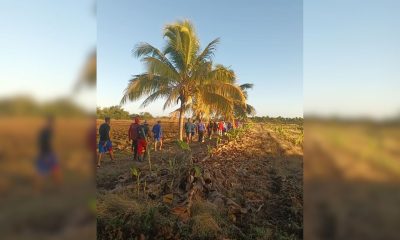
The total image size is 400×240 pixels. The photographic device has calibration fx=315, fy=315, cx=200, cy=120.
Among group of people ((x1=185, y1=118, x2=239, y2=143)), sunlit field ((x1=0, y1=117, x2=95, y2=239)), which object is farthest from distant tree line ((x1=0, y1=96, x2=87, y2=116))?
group of people ((x1=185, y1=118, x2=239, y2=143))

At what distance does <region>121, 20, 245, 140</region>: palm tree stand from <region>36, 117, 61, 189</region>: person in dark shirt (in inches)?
243

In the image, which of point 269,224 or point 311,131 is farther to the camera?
point 269,224

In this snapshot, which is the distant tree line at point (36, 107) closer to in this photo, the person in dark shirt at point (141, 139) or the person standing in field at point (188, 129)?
the person in dark shirt at point (141, 139)

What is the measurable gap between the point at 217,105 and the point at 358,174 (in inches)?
267

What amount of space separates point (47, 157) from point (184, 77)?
7.38 metres

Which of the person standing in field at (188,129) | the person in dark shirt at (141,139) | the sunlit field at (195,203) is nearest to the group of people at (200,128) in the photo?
the person standing in field at (188,129)

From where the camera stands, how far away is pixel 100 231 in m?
3.24

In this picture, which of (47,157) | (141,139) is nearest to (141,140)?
(141,139)

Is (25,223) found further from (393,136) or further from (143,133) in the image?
(143,133)

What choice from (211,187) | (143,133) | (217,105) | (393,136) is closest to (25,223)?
(393,136)

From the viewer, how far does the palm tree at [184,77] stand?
295 inches

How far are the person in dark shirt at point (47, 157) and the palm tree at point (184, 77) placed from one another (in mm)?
6174

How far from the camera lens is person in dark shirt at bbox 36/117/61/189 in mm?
918

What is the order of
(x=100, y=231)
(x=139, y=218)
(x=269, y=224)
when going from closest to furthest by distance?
1. (x=100, y=231)
2. (x=139, y=218)
3. (x=269, y=224)
